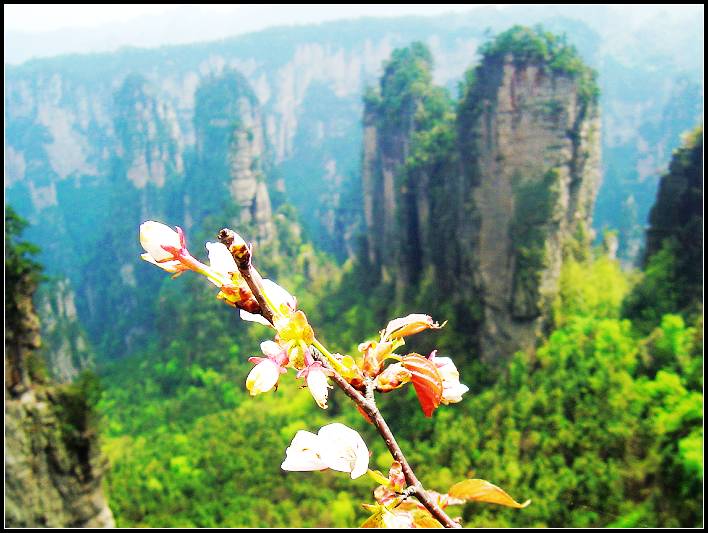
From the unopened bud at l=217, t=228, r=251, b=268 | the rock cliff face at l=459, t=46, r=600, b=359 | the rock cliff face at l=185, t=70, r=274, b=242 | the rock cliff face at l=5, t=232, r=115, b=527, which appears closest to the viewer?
the unopened bud at l=217, t=228, r=251, b=268

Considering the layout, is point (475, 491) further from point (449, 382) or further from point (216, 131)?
point (216, 131)

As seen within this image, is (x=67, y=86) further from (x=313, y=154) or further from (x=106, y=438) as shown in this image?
(x=106, y=438)

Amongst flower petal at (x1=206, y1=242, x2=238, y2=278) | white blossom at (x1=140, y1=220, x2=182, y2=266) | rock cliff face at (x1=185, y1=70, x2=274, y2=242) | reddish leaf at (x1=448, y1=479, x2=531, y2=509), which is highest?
white blossom at (x1=140, y1=220, x2=182, y2=266)

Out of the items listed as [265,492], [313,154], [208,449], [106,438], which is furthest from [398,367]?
[313,154]

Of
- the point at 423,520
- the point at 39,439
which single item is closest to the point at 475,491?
the point at 423,520

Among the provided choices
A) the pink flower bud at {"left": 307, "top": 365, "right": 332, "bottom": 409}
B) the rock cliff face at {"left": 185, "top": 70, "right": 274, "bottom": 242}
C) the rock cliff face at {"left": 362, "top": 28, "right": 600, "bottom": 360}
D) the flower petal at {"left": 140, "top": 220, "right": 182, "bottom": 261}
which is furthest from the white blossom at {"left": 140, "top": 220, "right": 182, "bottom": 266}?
the rock cliff face at {"left": 185, "top": 70, "right": 274, "bottom": 242}

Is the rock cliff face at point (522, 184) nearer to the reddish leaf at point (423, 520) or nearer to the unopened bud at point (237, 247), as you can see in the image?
the reddish leaf at point (423, 520)

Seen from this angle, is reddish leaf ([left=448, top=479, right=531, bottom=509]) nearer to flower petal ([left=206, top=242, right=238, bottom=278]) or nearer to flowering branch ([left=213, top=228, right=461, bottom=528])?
flowering branch ([left=213, top=228, right=461, bottom=528])
